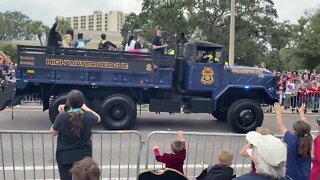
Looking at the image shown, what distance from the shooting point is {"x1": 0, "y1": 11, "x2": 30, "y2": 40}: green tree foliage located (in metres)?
116

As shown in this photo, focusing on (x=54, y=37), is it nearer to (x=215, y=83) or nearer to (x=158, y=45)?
(x=158, y=45)

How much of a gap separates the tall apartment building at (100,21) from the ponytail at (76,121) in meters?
136

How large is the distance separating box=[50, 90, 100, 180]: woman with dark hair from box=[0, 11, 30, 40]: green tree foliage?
11670cm

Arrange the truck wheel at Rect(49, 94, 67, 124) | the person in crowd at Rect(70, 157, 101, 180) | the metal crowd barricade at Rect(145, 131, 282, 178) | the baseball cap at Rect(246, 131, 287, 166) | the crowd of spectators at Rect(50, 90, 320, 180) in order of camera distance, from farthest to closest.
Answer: the truck wheel at Rect(49, 94, 67, 124) < the metal crowd barricade at Rect(145, 131, 282, 178) < the crowd of spectators at Rect(50, 90, 320, 180) < the baseball cap at Rect(246, 131, 287, 166) < the person in crowd at Rect(70, 157, 101, 180)

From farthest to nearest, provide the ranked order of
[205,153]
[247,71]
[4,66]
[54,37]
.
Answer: [4,66]
[247,71]
[54,37]
[205,153]

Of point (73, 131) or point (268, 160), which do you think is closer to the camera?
point (268, 160)

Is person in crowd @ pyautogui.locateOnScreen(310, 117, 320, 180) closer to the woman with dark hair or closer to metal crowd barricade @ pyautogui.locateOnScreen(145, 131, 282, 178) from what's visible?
metal crowd barricade @ pyautogui.locateOnScreen(145, 131, 282, 178)

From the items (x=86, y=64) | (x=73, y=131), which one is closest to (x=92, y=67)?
(x=86, y=64)

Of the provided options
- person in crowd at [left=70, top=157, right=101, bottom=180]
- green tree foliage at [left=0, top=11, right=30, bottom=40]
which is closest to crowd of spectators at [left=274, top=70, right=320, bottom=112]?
person in crowd at [left=70, top=157, right=101, bottom=180]

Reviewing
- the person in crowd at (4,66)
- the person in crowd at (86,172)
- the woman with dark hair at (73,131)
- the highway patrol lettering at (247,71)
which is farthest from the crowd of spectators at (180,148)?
the person in crowd at (4,66)

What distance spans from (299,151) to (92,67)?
7.30 m

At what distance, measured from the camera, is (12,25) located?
117750mm

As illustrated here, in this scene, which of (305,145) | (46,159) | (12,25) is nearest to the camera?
(305,145)

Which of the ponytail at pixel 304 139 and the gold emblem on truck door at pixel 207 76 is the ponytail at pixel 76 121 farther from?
the gold emblem on truck door at pixel 207 76
